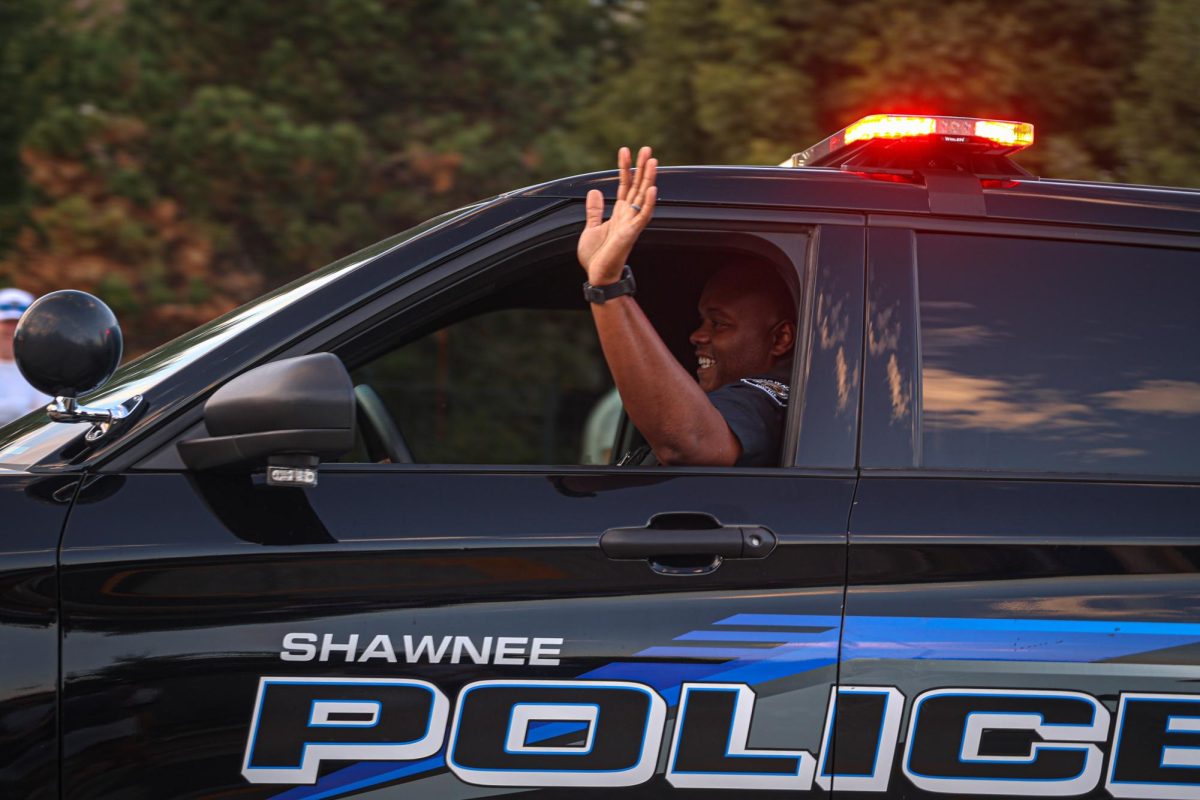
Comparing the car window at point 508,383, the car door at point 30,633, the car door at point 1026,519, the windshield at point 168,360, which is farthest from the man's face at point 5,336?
the car window at point 508,383

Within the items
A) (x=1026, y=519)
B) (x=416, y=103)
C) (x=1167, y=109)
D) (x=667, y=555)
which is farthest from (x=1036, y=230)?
(x=416, y=103)

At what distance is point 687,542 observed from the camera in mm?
2225

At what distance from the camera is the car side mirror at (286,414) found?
210cm

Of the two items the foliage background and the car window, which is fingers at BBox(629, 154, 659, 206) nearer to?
the foliage background

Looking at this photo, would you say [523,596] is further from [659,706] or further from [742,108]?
[742,108]

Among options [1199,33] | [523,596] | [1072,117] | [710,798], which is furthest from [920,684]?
[1072,117]

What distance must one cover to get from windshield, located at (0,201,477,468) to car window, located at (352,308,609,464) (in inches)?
354

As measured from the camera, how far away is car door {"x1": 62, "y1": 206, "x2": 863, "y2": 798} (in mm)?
2113

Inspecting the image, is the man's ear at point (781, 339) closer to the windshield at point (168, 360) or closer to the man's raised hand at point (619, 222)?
the man's raised hand at point (619, 222)

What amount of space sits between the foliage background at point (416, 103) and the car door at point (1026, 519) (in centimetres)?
609

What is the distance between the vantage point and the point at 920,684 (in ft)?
7.13

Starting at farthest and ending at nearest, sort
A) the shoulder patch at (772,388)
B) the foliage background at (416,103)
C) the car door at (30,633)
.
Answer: the foliage background at (416,103) < the shoulder patch at (772,388) < the car door at (30,633)

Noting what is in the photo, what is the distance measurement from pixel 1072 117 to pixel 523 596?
25.1 feet

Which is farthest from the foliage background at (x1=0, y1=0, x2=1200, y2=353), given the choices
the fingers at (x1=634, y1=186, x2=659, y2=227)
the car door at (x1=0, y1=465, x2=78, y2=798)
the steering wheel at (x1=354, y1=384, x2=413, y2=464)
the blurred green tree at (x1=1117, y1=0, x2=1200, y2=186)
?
the car door at (x1=0, y1=465, x2=78, y2=798)
